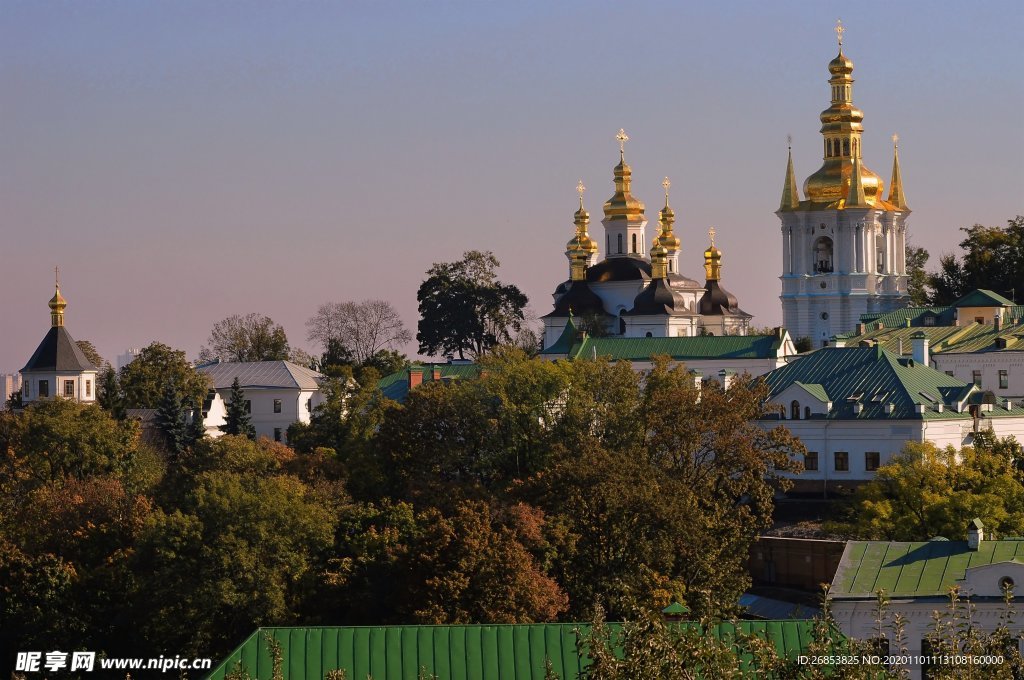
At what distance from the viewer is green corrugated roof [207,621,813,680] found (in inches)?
1179

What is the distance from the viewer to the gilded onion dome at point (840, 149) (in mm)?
101250

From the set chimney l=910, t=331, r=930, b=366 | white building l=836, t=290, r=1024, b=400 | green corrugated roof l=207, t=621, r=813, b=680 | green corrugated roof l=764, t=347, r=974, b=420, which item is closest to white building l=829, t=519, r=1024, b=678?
green corrugated roof l=207, t=621, r=813, b=680

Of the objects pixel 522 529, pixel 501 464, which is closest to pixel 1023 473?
pixel 501 464

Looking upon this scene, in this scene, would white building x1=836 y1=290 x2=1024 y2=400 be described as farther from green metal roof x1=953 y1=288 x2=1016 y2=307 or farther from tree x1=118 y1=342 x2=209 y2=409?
tree x1=118 y1=342 x2=209 y2=409

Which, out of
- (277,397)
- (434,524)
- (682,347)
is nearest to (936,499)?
(434,524)

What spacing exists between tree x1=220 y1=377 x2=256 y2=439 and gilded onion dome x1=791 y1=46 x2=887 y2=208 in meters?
31.9

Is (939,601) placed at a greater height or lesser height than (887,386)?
lesser

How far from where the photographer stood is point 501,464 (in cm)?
5353

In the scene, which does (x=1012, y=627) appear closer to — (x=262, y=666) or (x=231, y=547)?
(x=262, y=666)

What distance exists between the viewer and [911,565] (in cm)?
3566

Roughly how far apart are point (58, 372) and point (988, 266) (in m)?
40.8

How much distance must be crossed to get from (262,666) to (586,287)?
72783 mm

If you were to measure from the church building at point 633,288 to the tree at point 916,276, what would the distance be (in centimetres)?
849

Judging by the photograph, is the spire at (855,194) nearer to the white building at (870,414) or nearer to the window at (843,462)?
the white building at (870,414)
